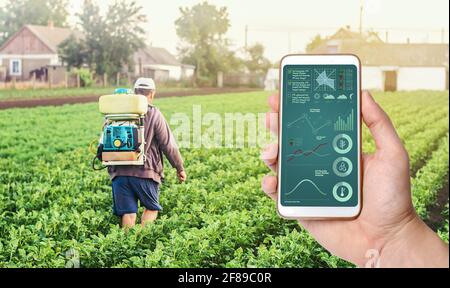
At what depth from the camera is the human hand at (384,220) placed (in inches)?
78.2

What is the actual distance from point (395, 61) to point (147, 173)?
1.57 metres

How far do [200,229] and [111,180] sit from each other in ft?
1.21

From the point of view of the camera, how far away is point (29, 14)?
3.05 m

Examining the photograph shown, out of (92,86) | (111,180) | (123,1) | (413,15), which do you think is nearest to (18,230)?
(111,180)

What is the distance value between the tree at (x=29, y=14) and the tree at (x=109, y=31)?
8cm

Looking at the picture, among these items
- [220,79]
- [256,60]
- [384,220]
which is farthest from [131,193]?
[384,220]

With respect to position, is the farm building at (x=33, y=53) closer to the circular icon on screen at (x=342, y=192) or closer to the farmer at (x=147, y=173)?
the farmer at (x=147, y=173)

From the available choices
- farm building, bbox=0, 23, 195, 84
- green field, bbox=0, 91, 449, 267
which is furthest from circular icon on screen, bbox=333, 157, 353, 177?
farm building, bbox=0, 23, 195, 84

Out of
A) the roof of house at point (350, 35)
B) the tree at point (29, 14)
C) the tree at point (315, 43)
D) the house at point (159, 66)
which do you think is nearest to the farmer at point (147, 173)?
the house at point (159, 66)

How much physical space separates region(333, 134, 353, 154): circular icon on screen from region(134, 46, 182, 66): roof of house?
1242mm

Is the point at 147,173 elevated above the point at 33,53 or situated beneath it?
situated beneath

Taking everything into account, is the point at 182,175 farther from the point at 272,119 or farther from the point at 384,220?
the point at 384,220

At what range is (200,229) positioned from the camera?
3088 mm
